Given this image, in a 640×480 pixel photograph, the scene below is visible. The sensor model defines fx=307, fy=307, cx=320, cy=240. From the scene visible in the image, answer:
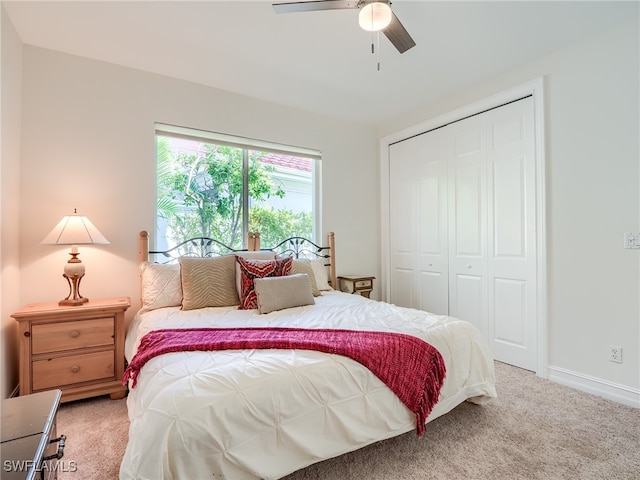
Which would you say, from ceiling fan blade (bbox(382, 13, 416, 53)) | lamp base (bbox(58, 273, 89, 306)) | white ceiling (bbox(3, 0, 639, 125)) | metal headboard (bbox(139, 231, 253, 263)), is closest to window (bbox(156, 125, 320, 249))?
metal headboard (bbox(139, 231, 253, 263))

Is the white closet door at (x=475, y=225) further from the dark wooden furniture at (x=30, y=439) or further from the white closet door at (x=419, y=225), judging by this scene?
the dark wooden furniture at (x=30, y=439)

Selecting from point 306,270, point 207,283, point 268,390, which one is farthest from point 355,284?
point 268,390

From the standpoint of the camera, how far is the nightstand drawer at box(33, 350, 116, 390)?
6.57ft

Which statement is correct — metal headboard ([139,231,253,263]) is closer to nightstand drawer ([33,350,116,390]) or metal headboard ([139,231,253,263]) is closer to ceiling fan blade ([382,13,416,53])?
nightstand drawer ([33,350,116,390])

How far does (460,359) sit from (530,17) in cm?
236

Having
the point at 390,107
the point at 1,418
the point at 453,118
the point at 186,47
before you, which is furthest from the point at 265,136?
the point at 1,418

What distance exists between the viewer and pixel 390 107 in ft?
11.8

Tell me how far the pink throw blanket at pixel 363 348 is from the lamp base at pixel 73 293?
3.21ft

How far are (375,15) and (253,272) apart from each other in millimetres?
1917

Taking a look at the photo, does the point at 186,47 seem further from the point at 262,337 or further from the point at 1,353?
the point at 1,353

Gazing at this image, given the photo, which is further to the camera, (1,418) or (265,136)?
(265,136)

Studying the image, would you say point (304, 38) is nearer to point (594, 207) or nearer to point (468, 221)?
point (468, 221)

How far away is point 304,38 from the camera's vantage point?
7.59 feet

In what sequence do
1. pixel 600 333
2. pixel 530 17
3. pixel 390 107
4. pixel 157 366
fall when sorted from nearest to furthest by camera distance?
pixel 157 366
pixel 530 17
pixel 600 333
pixel 390 107
